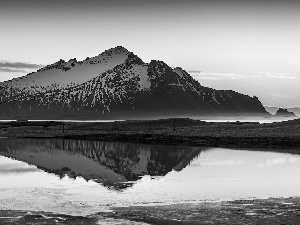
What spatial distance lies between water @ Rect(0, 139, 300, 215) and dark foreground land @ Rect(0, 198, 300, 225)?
1655mm

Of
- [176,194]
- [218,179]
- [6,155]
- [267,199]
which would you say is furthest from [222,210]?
[6,155]

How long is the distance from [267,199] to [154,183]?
9390 mm

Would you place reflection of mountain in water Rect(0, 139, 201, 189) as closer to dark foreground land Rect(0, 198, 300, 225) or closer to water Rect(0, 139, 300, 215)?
water Rect(0, 139, 300, 215)

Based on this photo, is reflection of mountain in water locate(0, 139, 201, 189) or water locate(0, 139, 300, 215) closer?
water locate(0, 139, 300, 215)

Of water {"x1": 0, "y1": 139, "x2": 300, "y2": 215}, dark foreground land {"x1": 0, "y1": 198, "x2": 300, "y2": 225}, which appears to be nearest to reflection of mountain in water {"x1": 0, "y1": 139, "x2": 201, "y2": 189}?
water {"x1": 0, "y1": 139, "x2": 300, "y2": 215}

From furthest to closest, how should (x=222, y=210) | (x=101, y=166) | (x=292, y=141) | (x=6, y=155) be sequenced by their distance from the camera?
1. (x=292, y=141)
2. (x=6, y=155)
3. (x=101, y=166)
4. (x=222, y=210)

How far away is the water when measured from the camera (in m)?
27.3

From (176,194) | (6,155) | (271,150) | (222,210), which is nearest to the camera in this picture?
(222,210)

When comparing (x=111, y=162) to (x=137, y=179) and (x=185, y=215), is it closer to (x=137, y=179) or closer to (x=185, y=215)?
(x=137, y=179)

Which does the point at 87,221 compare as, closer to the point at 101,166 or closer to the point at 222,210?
the point at 222,210

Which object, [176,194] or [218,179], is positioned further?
[218,179]

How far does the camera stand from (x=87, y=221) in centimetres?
2123

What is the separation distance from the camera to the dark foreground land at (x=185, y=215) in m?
21.2

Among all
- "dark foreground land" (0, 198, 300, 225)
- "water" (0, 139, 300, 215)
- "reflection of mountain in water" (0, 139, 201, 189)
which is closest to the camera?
"dark foreground land" (0, 198, 300, 225)
